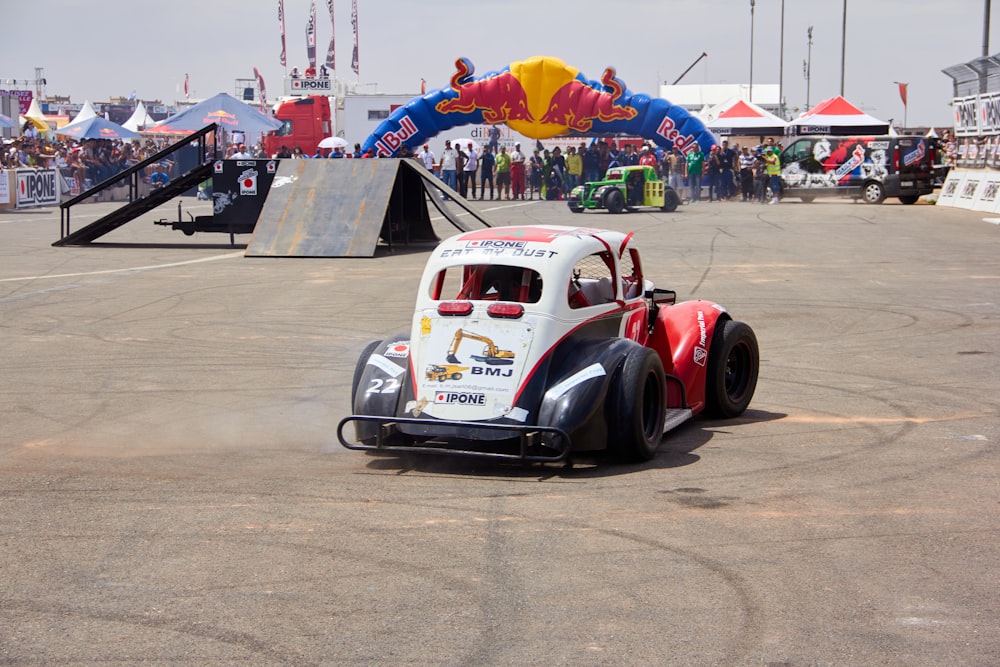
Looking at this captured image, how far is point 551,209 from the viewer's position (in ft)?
114

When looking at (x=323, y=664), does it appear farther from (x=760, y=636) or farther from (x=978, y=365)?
(x=978, y=365)

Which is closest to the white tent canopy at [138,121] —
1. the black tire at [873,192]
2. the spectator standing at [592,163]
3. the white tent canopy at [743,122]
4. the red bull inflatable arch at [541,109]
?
the red bull inflatable arch at [541,109]

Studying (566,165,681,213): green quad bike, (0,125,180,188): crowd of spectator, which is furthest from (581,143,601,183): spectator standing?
(0,125,180,188): crowd of spectator

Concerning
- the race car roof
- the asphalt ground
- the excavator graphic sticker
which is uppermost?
the race car roof

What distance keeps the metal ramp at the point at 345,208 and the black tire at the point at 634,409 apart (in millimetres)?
12858

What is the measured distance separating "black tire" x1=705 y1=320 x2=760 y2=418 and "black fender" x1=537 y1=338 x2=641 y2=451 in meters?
1.35

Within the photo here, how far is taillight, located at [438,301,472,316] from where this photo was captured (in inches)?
276

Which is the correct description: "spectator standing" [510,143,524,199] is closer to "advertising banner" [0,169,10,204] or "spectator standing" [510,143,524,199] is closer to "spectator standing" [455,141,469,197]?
"spectator standing" [455,141,469,197]

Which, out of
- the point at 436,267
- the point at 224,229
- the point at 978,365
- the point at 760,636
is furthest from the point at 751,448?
the point at 224,229

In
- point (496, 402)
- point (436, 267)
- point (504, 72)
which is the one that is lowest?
point (496, 402)

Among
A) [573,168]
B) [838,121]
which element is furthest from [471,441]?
[838,121]

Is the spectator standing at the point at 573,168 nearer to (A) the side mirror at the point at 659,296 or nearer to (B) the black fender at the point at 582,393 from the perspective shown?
(A) the side mirror at the point at 659,296

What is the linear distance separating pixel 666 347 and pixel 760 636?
13.0 ft

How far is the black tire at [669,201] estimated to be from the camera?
32.9 metres
